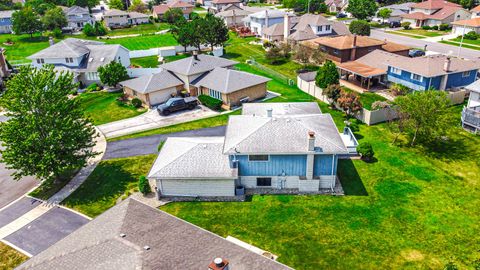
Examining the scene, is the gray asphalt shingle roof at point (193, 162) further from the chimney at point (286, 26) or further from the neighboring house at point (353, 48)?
the chimney at point (286, 26)

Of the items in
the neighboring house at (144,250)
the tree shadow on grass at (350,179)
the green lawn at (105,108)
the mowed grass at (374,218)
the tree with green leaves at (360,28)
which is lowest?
the mowed grass at (374,218)

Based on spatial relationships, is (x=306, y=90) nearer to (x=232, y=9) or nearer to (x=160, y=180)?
(x=160, y=180)

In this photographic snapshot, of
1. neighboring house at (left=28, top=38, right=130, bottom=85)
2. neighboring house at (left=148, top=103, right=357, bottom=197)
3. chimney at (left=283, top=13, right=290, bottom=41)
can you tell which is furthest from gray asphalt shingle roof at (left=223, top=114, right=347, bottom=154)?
chimney at (left=283, top=13, right=290, bottom=41)

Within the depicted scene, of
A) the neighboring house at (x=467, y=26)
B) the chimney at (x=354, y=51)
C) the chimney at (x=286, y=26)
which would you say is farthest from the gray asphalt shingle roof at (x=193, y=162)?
the neighboring house at (x=467, y=26)

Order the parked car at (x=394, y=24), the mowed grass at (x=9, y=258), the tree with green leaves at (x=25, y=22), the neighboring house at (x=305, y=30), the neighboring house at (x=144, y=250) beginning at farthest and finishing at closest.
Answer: the parked car at (x=394, y=24) → the tree with green leaves at (x=25, y=22) → the neighboring house at (x=305, y=30) → the mowed grass at (x=9, y=258) → the neighboring house at (x=144, y=250)

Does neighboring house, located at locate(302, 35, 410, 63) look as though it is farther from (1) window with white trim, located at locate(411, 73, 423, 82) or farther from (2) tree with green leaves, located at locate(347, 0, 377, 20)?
(2) tree with green leaves, located at locate(347, 0, 377, 20)

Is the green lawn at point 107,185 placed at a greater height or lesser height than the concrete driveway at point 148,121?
lesser
